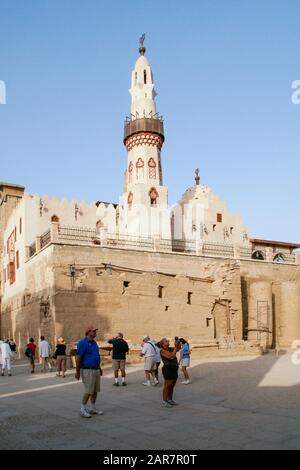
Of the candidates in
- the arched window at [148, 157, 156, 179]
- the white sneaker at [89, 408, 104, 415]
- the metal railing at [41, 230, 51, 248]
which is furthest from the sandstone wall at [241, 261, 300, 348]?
the white sneaker at [89, 408, 104, 415]

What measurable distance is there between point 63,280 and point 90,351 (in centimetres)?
1503

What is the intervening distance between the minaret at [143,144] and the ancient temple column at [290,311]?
12018mm

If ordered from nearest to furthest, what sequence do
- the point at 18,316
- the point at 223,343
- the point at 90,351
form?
1. the point at 90,351
2. the point at 223,343
3. the point at 18,316

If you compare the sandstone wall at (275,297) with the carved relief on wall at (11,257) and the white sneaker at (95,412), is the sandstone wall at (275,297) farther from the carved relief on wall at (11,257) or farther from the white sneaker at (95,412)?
the white sneaker at (95,412)

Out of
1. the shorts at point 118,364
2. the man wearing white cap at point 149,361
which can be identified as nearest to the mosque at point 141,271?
the man wearing white cap at point 149,361

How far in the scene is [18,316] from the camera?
29469mm

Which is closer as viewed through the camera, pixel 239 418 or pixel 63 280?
pixel 239 418

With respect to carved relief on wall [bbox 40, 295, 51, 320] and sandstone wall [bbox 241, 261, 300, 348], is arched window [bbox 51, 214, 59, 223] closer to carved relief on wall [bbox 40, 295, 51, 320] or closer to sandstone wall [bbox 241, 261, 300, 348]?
carved relief on wall [bbox 40, 295, 51, 320]

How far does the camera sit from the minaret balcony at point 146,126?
38625 millimetres

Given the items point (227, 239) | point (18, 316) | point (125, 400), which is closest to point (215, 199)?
point (227, 239)

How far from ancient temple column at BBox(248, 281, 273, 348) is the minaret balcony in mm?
16643

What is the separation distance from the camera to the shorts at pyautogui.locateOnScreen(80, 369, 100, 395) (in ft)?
27.5

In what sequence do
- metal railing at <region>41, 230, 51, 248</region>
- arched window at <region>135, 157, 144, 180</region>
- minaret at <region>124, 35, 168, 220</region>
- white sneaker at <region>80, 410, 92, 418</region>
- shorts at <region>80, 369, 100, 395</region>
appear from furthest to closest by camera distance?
arched window at <region>135, 157, 144, 180</region>
minaret at <region>124, 35, 168, 220</region>
metal railing at <region>41, 230, 51, 248</region>
shorts at <region>80, 369, 100, 395</region>
white sneaker at <region>80, 410, 92, 418</region>
